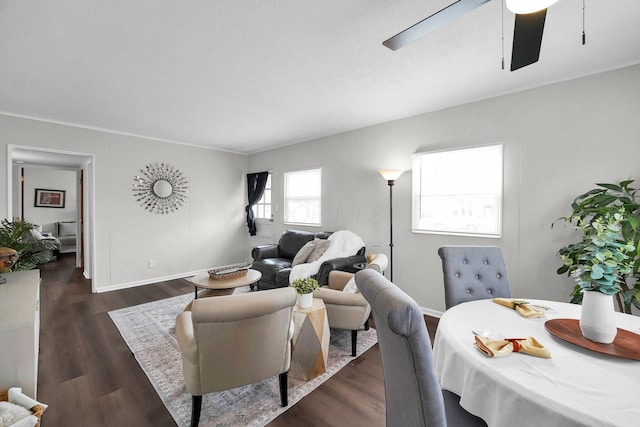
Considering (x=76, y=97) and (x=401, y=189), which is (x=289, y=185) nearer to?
(x=401, y=189)

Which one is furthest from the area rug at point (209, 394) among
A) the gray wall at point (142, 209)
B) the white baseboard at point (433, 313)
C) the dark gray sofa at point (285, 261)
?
the gray wall at point (142, 209)

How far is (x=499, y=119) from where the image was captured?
2.94 m

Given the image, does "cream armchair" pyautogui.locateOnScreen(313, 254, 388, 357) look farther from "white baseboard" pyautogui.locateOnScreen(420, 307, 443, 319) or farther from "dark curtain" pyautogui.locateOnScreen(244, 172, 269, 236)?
"dark curtain" pyautogui.locateOnScreen(244, 172, 269, 236)

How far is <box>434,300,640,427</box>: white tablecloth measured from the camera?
772 millimetres

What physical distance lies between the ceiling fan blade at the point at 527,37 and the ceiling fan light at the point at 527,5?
40 mm

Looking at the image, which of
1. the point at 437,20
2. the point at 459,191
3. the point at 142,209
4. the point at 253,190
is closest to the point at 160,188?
the point at 142,209

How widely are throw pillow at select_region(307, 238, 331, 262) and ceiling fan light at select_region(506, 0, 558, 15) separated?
306 cm

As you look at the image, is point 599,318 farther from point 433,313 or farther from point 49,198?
point 49,198

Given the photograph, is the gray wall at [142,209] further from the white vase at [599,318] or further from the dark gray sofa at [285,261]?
the white vase at [599,318]

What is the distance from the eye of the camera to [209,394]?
6.56ft

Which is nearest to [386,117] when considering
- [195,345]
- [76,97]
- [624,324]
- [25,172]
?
[624,324]

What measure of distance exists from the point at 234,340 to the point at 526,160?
3139 millimetres

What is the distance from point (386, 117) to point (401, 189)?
39.4 inches

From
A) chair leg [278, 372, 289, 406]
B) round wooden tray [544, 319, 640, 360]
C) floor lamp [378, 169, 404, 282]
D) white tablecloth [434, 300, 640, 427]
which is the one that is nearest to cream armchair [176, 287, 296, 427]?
chair leg [278, 372, 289, 406]
